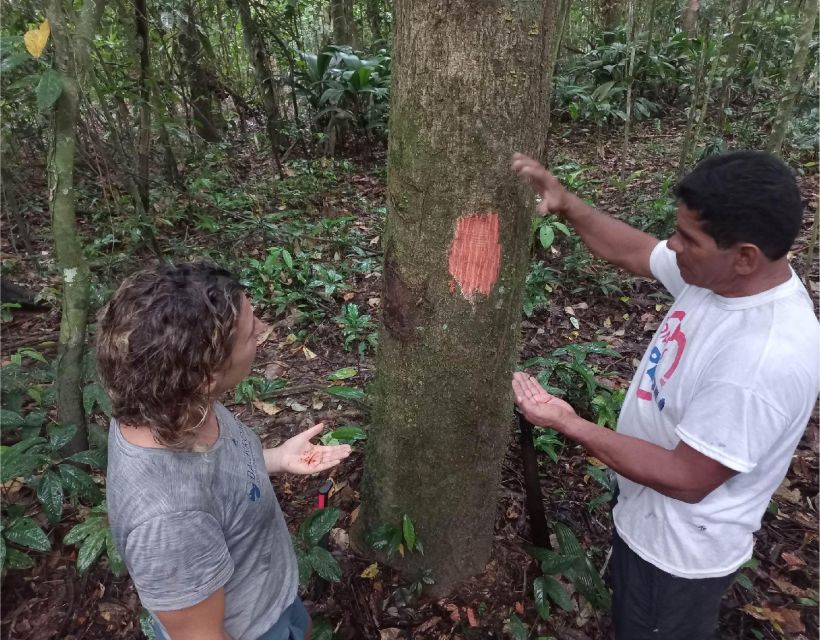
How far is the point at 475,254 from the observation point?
157cm

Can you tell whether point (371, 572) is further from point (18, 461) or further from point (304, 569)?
point (18, 461)

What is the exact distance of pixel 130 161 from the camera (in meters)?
4.61

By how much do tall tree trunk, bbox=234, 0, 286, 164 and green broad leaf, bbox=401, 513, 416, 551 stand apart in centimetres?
531

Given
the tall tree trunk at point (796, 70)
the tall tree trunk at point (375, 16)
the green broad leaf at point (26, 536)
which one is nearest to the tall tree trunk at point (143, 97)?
the green broad leaf at point (26, 536)

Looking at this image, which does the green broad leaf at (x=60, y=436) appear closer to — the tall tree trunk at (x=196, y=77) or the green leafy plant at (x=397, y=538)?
the green leafy plant at (x=397, y=538)

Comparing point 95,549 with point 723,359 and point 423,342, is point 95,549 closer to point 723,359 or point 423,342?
point 423,342

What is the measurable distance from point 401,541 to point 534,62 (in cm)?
171

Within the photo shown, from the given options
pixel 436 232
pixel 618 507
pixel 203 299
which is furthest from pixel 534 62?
pixel 618 507

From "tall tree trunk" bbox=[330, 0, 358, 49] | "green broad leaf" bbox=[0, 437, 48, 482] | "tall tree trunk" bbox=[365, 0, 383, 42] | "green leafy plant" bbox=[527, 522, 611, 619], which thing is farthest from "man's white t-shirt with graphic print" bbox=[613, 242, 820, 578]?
"tall tree trunk" bbox=[365, 0, 383, 42]

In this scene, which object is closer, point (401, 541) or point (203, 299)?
point (203, 299)

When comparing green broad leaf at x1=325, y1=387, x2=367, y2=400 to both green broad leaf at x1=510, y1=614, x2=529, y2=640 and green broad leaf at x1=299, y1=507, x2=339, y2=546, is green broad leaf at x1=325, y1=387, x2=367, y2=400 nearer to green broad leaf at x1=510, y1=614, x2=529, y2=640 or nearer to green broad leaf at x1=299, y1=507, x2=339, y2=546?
green broad leaf at x1=299, y1=507, x2=339, y2=546

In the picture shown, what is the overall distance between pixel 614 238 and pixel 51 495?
224 centimetres

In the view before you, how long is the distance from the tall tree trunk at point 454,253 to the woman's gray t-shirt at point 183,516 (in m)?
0.66

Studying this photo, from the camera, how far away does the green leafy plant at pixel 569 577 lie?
2.06 metres
